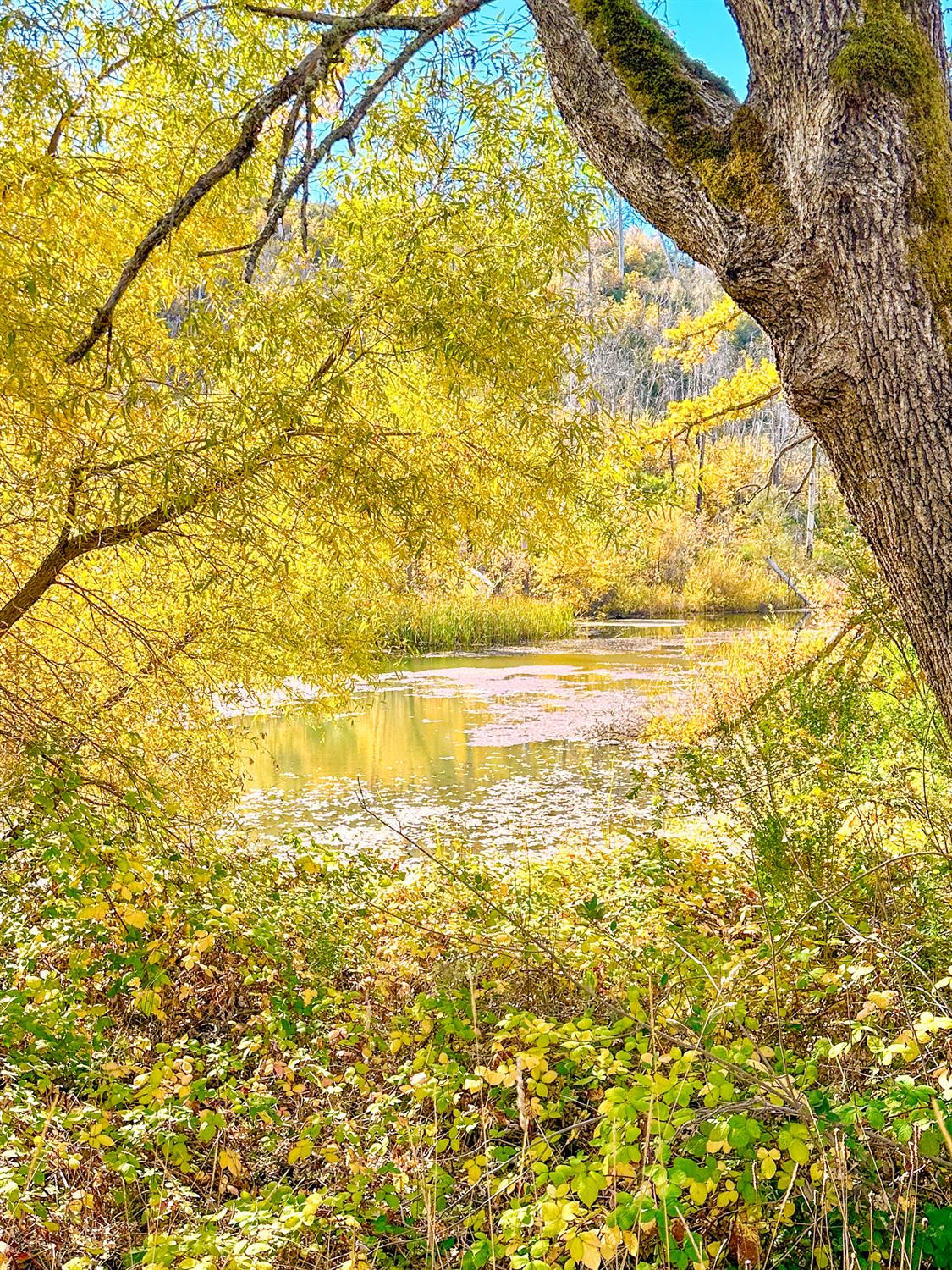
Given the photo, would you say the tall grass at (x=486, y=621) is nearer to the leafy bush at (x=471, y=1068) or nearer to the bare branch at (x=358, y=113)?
A: the leafy bush at (x=471, y=1068)

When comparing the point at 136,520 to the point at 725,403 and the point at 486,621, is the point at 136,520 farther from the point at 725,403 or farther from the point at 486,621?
the point at 486,621

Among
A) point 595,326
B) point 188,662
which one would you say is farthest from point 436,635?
point 595,326

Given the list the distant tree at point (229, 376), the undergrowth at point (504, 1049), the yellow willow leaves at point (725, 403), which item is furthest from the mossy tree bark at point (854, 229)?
the yellow willow leaves at point (725, 403)

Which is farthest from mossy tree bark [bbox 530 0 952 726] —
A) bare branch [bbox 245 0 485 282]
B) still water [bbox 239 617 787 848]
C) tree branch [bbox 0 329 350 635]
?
still water [bbox 239 617 787 848]

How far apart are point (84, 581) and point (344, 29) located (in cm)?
241

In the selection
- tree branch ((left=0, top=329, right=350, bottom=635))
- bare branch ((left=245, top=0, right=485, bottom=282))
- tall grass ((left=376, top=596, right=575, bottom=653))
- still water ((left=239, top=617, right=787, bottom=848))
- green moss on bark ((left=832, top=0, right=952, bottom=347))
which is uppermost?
bare branch ((left=245, top=0, right=485, bottom=282))

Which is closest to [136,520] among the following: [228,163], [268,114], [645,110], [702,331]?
[228,163]

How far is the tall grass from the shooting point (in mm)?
13672

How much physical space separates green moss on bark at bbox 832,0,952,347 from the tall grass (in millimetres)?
10665

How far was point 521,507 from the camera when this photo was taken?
363 centimetres

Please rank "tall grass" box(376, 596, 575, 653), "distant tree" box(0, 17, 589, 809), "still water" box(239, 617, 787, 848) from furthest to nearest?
"tall grass" box(376, 596, 575, 653) → "still water" box(239, 617, 787, 848) → "distant tree" box(0, 17, 589, 809)

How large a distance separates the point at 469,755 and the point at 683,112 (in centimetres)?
554

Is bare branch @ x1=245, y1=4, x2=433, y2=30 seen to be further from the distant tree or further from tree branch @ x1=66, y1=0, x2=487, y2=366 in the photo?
the distant tree

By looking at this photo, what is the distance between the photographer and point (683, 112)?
1.93 meters
